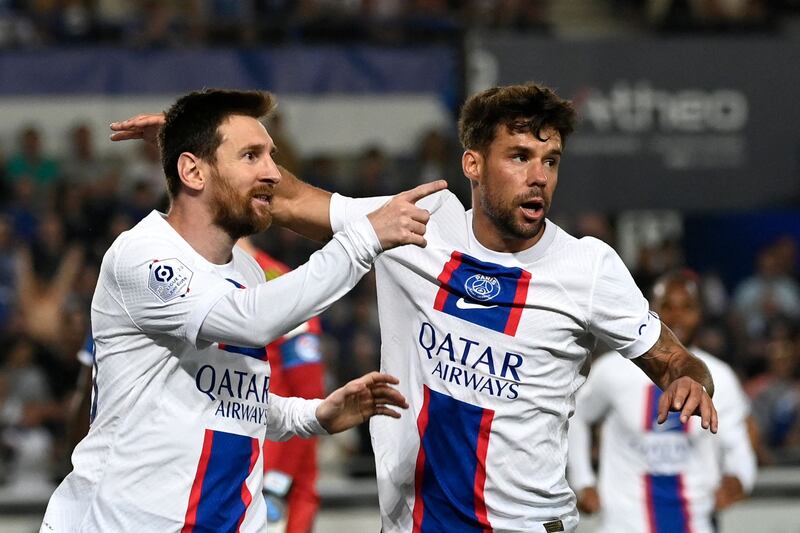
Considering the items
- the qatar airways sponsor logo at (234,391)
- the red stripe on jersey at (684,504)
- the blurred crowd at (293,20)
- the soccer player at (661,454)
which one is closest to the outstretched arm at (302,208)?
the qatar airways sponsor logo at (234,391)

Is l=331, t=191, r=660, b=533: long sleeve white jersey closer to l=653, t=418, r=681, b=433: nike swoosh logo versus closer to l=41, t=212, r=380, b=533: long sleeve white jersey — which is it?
l=41, t=212, r=380, b=533: long sleeve white jersey

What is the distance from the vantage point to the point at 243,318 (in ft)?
12.7

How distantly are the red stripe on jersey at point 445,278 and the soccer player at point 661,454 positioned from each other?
2.73 meters

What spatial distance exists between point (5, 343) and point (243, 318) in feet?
23.7

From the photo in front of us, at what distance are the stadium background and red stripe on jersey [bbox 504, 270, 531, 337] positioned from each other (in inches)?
247

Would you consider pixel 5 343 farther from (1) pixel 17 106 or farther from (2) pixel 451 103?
(2) pixel 451 103

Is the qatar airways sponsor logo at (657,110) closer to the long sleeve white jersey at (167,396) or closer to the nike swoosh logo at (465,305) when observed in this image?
the nike swoosh logo at (465,305)

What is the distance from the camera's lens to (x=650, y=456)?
7266mm

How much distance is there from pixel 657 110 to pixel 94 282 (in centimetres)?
516

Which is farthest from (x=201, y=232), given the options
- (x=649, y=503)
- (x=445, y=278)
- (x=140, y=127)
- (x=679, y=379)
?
(x=649, y=503)

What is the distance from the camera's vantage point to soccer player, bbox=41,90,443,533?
3.92 m

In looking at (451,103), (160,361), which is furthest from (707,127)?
(160,361)

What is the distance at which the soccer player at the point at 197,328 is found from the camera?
392 cm

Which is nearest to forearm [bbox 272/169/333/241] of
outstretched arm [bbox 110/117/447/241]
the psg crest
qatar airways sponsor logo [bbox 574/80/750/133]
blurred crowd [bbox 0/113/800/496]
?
outstretched arm [bbox 110/117/447/241]
